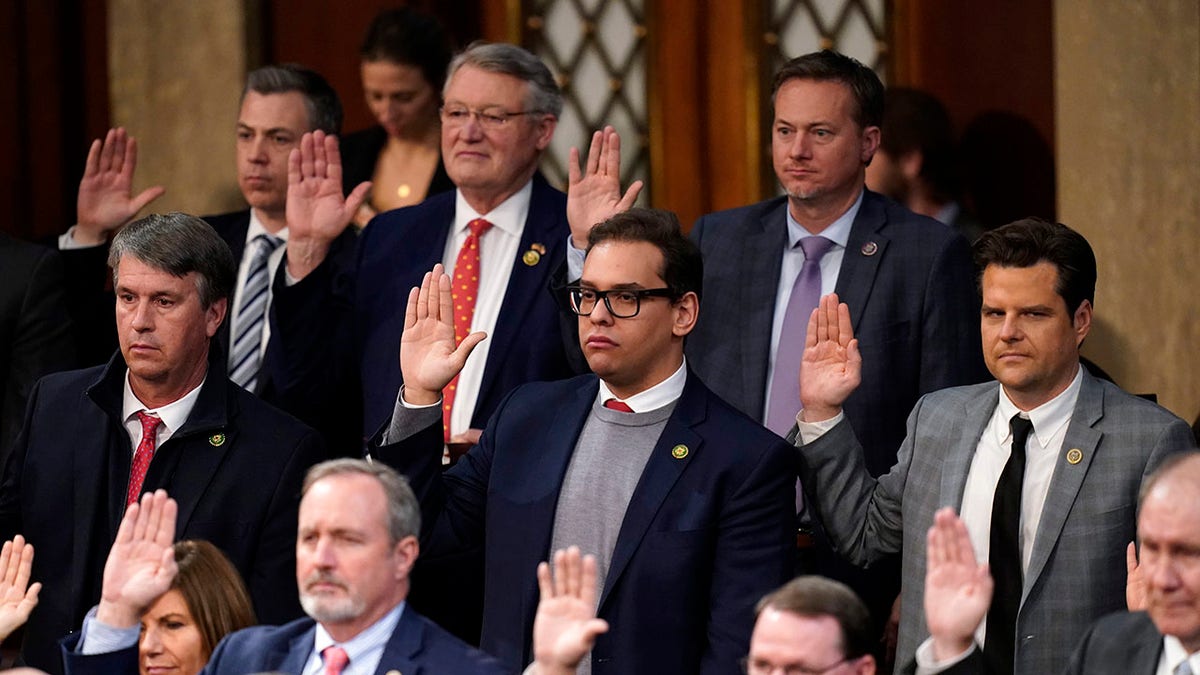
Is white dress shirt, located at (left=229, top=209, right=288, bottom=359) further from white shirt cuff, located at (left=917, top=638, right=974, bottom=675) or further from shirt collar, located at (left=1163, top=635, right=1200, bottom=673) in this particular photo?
shirt collar, located at (left=1163, top=635, right=1200, bottom=673)

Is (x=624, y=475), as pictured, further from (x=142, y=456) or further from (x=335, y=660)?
(x=142, y=456)

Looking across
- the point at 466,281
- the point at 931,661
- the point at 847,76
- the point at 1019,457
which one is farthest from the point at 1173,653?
the point at 466,281

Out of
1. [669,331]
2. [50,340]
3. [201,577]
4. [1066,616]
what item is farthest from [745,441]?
[50,340]

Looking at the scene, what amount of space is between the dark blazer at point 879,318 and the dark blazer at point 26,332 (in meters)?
1.61

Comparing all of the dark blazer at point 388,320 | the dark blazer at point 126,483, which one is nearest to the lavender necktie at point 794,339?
the dark blazer at point 388,320

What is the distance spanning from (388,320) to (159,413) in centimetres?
72

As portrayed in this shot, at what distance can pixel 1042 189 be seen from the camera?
21.8 ft

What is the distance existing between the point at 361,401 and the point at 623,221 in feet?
3.87

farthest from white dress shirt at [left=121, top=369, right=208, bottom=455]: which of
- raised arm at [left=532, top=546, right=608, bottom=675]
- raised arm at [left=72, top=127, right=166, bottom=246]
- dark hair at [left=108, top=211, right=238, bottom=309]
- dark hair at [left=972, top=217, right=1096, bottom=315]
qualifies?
dark hair at [left=972, top=217, right=1096, bottom=315]

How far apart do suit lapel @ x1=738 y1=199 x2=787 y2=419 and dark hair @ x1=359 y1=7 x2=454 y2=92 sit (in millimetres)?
1421

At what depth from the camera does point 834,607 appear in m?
3.57

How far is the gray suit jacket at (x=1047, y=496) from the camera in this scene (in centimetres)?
413

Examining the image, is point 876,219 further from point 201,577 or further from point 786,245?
point 201,577

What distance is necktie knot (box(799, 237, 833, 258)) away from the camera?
5062mm
